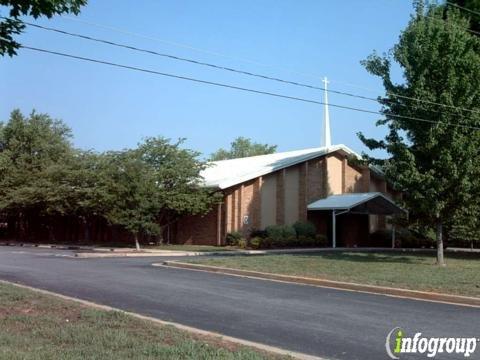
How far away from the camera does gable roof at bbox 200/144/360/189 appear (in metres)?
34.8

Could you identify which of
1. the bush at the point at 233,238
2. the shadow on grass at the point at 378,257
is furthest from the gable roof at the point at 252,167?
the shadow on grass at the point at 378,257

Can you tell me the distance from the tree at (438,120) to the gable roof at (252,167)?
12.3 metres

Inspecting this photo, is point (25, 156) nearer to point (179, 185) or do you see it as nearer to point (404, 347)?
point (179, 185)

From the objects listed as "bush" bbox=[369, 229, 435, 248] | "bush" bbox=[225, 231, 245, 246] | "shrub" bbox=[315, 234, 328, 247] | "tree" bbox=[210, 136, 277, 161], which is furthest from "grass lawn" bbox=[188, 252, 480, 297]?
"tree" bbox=[210, 136, 277, 161]

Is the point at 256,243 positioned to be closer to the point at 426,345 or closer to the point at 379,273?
the point at 379,273

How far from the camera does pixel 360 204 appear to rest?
123 ft

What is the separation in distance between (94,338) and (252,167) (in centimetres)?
3138

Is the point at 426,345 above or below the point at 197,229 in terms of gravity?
below

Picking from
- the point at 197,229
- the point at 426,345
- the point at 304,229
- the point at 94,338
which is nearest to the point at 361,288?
the point at 426,345

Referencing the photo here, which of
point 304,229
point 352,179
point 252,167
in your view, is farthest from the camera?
point 352,179

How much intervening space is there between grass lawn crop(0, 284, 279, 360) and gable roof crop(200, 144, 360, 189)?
25069 mm

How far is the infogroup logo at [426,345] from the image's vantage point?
7473 mm

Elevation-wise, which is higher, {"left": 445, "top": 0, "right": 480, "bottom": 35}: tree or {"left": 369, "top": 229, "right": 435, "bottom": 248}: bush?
{"left": 445, "top": 0, "right": 480, "bottom": 35}: tree

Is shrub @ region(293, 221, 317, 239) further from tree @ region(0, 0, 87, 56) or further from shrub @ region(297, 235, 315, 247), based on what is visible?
tree @ region(0, 0, 87, 56)
